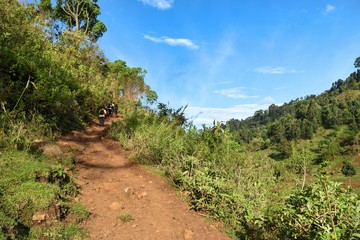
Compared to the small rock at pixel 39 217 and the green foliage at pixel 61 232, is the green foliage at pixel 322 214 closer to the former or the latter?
the green foliage at pixel 61 232

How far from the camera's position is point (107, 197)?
571 centimetres

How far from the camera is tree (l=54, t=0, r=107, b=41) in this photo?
30.1 metres

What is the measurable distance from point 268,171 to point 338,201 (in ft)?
11.2

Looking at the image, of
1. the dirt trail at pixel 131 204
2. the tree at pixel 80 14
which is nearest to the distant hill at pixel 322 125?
the tree at pixel 80 14

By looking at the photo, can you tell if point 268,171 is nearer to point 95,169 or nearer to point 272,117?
point 95,169

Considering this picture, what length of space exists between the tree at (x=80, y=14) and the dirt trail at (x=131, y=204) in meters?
24.8

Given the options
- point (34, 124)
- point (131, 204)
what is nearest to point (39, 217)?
point (131, 204)

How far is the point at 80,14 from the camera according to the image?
31.6 meters

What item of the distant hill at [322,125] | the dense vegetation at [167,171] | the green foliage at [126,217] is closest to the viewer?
the dense vegetation at [167,171]

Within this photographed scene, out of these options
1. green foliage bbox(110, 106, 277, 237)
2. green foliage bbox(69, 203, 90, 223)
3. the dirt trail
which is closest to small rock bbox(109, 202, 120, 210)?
the dirt trail

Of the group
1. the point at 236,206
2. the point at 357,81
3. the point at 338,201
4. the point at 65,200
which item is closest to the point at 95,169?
the point at 65,200

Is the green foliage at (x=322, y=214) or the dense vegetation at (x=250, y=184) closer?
the green foliage at (x=322, y=214)

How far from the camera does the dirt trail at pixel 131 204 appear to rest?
471cm

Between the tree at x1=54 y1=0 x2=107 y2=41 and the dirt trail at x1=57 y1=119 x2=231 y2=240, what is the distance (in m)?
24.8
